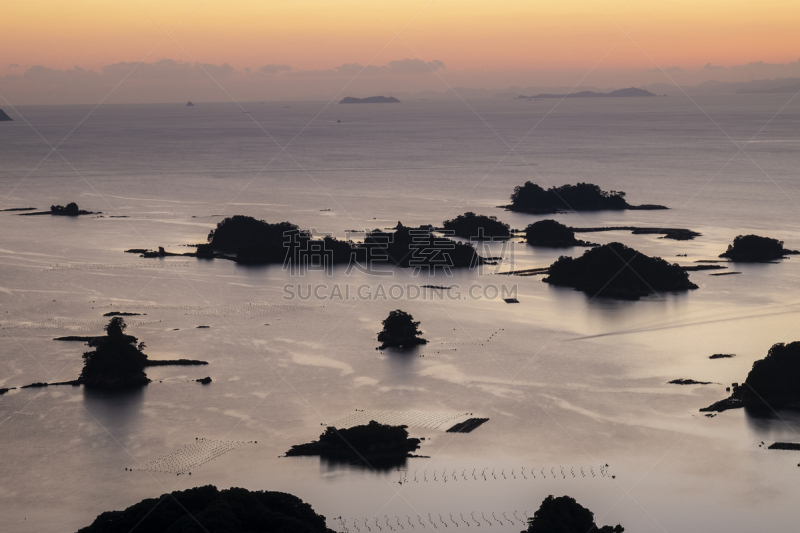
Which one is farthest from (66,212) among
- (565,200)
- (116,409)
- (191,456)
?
(191,456)

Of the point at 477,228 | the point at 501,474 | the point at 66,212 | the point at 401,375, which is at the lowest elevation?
the point at 501,474

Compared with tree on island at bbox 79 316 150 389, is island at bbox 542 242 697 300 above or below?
above

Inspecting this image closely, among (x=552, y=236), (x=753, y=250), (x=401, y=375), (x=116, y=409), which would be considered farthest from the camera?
(x=552, y=236)

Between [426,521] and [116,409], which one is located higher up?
[116,409]

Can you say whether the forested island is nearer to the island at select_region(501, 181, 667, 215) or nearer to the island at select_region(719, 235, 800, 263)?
the island at select_region(719, 235, 800, 263)

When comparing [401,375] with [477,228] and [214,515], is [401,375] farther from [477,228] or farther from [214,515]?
[477,228]

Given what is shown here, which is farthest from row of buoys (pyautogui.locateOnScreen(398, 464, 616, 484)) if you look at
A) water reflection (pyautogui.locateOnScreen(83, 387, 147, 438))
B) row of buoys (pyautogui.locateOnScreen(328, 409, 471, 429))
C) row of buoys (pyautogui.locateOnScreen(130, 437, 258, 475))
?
water reflection (pyautogui.locateOnScreen(83, 387, 147, 438))

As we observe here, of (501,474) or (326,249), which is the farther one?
(326,249)
